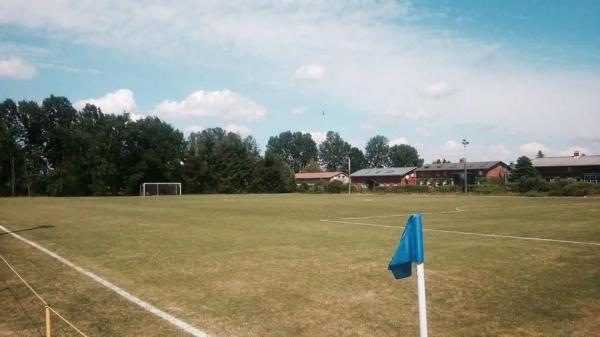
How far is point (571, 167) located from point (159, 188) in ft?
295

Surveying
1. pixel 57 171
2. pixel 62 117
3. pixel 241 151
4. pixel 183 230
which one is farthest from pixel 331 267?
pixel 62 117

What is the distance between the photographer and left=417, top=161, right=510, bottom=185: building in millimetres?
114062

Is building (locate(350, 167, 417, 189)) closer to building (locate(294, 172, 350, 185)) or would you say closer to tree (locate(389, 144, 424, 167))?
building (locate(294, 172, 350, 185))

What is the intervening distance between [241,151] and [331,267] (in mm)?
86749

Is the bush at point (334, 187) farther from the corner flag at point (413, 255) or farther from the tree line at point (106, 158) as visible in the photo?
the corner flag at point (413, 255)

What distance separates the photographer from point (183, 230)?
18297 millimetres

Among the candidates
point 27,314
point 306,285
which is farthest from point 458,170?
point 27,314

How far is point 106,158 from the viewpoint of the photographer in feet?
252

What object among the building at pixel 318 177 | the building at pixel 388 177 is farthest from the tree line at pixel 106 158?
the building at pixel 318 177

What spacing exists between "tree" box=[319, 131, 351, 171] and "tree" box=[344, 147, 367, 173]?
2963mm

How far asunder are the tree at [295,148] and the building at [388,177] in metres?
59.3

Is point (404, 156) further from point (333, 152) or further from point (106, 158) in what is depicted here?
point (106, 158)

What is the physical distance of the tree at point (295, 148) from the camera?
18450 centimetres

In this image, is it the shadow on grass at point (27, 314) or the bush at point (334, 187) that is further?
the bush at point (334, 187)
